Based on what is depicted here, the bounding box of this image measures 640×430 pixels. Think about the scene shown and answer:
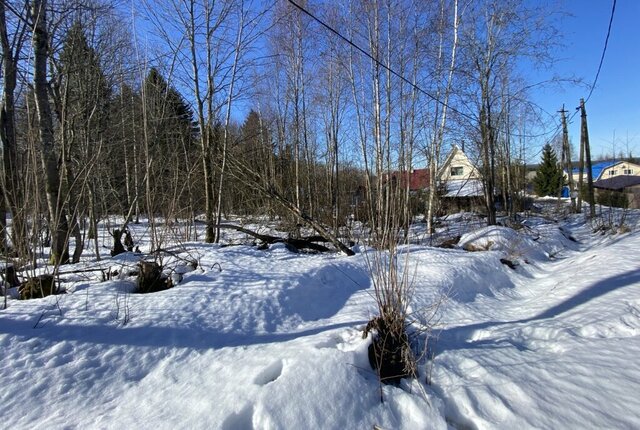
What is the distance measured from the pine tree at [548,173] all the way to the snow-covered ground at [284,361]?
4397cm

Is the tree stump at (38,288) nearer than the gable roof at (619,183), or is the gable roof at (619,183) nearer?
the tree stump at (38,288)

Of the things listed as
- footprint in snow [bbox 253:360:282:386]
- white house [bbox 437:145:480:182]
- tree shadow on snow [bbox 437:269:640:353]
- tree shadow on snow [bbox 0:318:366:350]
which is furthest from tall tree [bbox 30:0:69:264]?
white house [bbox 437:145:480:182]

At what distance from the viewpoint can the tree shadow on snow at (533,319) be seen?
3.14 meters

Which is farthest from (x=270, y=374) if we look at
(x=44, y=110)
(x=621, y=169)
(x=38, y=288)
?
(x=621, y=169)

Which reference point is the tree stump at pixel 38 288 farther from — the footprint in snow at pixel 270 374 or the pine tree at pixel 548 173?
the pine tree at pixel 548 173

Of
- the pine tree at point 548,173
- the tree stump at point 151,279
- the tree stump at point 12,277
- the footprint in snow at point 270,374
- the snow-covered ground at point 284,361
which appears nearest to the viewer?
the snow-covered ground at point 284,361

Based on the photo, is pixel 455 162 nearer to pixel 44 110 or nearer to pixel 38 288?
pixel 44 110

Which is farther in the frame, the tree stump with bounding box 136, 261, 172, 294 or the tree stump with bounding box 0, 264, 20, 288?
the tree stump with bounding box 136, 261, 172, 294

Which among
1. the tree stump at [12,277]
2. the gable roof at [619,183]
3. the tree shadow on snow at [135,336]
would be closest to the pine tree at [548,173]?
the gable roof at [619,183]

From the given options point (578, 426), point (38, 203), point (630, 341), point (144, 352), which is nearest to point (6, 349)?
point (144, 352)

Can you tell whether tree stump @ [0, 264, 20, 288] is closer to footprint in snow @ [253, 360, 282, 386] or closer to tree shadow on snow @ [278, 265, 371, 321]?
tree shadow on snow @ [278, 265, 371, 321]

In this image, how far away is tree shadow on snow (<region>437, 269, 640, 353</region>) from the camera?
3139 mm

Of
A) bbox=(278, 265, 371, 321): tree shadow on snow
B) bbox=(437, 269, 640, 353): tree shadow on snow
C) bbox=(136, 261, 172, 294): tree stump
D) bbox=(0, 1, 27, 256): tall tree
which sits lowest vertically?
bbox=(437, 269, 640, 353): tree shadow on snow

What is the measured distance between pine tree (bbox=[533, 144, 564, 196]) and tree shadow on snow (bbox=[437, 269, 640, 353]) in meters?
43.2
